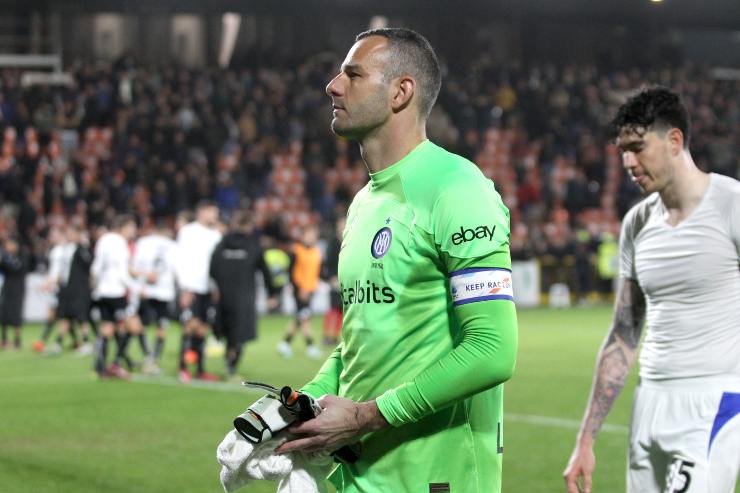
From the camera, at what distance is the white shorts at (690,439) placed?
4.38 metres

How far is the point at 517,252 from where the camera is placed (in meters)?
31.6

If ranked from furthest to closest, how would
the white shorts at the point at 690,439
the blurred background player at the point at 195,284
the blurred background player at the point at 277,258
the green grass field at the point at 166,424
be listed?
the blurred background player at the point at 277,258 → the blurred background player at the point at 195,284 → the green grass field at the point at 166,424 → the white shorts at the point at 690,439

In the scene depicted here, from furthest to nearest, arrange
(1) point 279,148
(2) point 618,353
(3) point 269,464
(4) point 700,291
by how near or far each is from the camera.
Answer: (1) point 279,148
(2) point 618,353
(4) point 700,291
(3) point 269,464

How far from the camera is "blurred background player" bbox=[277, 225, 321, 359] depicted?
1889cm

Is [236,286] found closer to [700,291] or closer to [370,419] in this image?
[700,291]

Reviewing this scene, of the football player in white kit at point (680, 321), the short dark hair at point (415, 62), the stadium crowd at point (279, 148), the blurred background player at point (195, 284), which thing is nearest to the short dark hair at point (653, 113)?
the football player in white kit at point (680, 321)

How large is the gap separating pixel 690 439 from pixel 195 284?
1173 cm

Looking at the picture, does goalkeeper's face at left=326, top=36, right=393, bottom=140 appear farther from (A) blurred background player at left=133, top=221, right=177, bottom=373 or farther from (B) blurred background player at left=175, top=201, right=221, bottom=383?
(A) blurred background player at left=133, top=221, right=177, bottom=373

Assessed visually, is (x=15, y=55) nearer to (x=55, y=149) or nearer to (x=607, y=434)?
(x=55, y=149)

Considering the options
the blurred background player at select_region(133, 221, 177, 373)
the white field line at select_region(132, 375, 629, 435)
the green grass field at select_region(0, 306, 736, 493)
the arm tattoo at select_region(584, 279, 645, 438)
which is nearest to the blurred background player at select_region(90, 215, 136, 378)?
the green grass field at select_region(0, 306, 736, 493)

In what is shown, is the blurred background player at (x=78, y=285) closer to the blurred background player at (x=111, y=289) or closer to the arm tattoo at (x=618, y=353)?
the blurred background player at (x=111, y=289)

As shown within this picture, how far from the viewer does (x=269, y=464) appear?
3250mm

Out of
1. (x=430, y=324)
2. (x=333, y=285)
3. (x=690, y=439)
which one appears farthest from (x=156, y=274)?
(x=430, y=324)

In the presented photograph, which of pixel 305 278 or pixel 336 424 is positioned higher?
pixel 336 424
